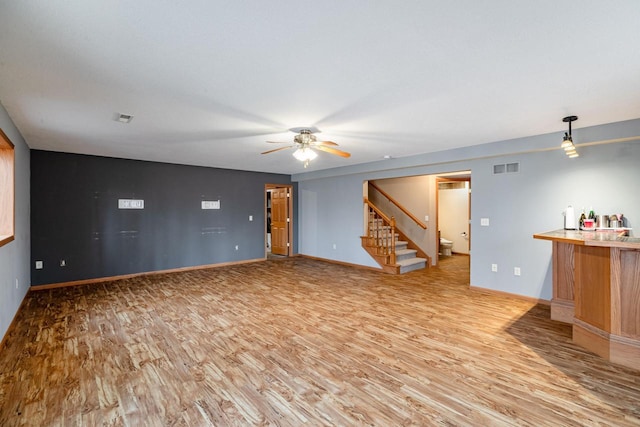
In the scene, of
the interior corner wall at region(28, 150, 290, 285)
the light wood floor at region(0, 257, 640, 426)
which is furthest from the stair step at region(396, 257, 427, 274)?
the interior corner wall at region(28, 150, 290, 285)

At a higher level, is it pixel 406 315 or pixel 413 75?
A: pixel 413 75

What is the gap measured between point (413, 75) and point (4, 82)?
3.38 m

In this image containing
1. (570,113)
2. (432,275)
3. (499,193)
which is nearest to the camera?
(570,113)

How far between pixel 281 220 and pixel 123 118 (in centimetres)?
586

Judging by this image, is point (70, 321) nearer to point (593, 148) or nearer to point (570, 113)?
point (570, 113)

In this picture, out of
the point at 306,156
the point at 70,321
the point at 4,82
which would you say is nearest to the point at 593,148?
the point at 306,156

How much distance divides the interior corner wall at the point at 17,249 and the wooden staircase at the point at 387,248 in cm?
580

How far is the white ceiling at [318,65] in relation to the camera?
65.2 inches

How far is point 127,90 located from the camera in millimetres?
2662

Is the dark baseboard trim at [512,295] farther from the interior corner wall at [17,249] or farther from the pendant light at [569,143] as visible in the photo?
the interior corner wall at [17,249]

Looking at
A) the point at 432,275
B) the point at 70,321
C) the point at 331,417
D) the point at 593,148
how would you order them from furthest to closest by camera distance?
the point at 432,275 < the point at 593,148 < the point at 70,321 < the point at 331,417

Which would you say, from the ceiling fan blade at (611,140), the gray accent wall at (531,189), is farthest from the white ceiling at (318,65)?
the gray accent wall at (531,189)

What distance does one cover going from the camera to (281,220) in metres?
9.05

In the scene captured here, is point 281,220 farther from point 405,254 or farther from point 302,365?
point 302,365
